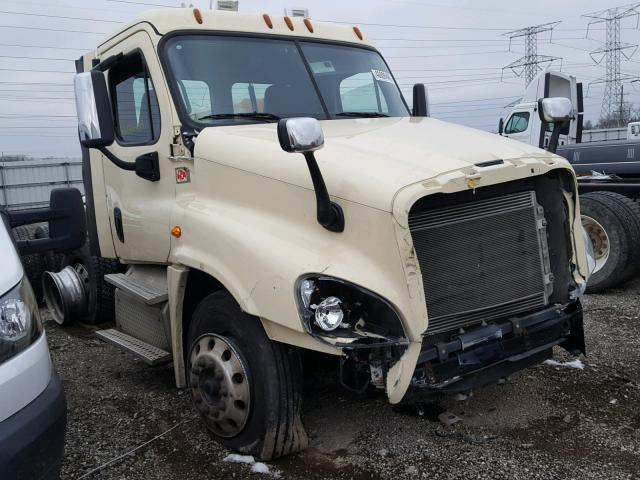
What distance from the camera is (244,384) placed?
3.38 meters

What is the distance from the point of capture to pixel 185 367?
13.4 ft

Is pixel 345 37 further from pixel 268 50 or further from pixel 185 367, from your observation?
pixel 185 367

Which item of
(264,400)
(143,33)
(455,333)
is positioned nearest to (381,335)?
(455,333)

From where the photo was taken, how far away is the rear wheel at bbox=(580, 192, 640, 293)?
6805mm

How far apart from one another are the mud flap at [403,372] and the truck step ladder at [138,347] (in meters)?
1.82

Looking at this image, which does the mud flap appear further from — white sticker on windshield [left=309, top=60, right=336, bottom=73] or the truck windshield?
white sticker on windshield [left=309, top=60, right=336, bottom=73]

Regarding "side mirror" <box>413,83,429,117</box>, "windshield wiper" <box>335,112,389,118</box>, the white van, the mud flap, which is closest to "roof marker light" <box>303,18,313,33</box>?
"windshield wiper" <box>335,112,389,118</box>

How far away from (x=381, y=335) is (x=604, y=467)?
1505mm

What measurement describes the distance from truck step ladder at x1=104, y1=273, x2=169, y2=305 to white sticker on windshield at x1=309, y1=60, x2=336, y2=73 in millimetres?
1890

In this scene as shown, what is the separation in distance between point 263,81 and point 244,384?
2.04 metres

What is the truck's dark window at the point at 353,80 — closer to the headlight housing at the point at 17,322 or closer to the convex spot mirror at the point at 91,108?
the convex spot mirror at the point at 91,108

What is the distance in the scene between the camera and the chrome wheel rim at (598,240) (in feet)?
22.9

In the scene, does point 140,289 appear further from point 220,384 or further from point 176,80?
point 176,80

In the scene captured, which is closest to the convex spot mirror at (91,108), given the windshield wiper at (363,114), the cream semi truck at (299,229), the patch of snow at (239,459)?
the cream semi truck at (299,229)
